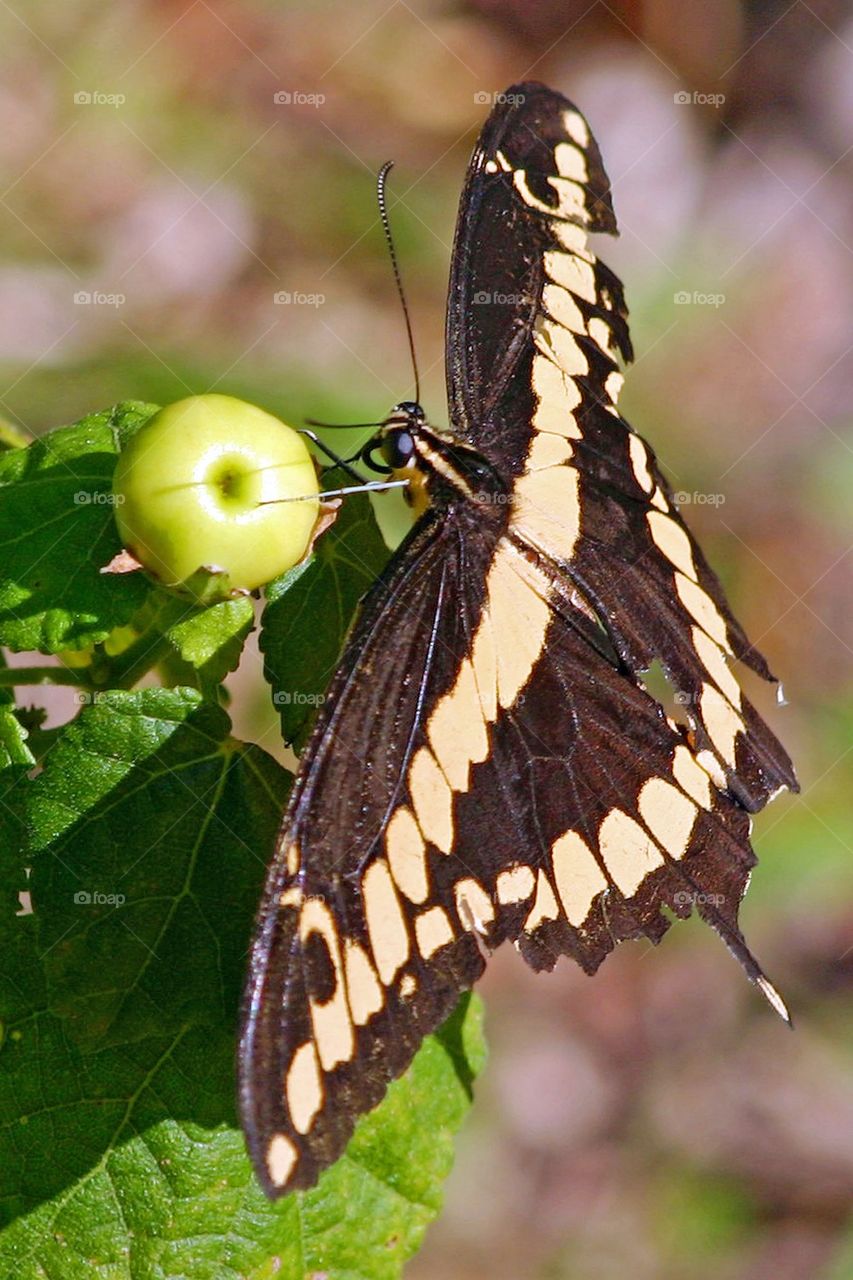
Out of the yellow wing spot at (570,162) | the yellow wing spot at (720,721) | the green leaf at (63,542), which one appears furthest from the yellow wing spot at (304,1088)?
the yellow wing spot at (570,162)

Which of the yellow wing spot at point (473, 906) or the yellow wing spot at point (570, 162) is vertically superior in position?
the yellow wing spot at point (570, 162)

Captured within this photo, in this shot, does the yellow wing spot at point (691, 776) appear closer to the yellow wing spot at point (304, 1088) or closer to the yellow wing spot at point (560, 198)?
the yellow wing spot at point (304, 1088)

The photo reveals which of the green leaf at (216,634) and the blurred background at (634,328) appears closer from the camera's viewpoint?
the green leaf at (216,634)

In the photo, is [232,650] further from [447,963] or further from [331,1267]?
[331,1267]

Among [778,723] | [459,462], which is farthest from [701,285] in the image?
[459,462]

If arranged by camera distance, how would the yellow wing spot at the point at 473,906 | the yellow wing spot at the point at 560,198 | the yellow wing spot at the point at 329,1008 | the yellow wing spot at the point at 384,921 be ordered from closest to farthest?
1. the yellow wing spot at the point at 329,1008
2. the yellow wing spot at the point at 384,921
3. the yellow wing spot at the point at 473,906
4. the yellow wing spot at the point at 560,198

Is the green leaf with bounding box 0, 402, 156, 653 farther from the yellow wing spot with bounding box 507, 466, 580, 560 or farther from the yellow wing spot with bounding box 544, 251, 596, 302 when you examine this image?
the yellow wing spot with bounding box 544, 251, 596, 302

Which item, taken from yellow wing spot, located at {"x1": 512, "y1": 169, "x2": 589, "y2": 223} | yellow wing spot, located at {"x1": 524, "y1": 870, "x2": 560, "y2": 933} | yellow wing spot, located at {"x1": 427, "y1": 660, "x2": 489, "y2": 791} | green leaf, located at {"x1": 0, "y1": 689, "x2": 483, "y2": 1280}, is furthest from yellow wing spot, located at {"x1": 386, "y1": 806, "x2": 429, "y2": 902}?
yellow wing spot, located at {"x1": 512, "y1": 169, "x2": 589, "y2": 223}

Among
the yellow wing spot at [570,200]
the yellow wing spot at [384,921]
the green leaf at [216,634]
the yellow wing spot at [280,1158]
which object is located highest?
the yellow wing spot at [570,200]

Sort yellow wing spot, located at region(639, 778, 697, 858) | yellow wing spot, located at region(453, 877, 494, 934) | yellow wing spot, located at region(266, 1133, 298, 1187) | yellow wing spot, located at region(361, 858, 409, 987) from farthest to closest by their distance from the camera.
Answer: yellow wing spot, located at region(639, 778, 697, 858), yellow wing spot, located at region(453, 877, 494, 934), yellow wing spot, located at region(361, 858, 409, 987), yellow wing spot, located at region(266, 1133, 298, 1187)
